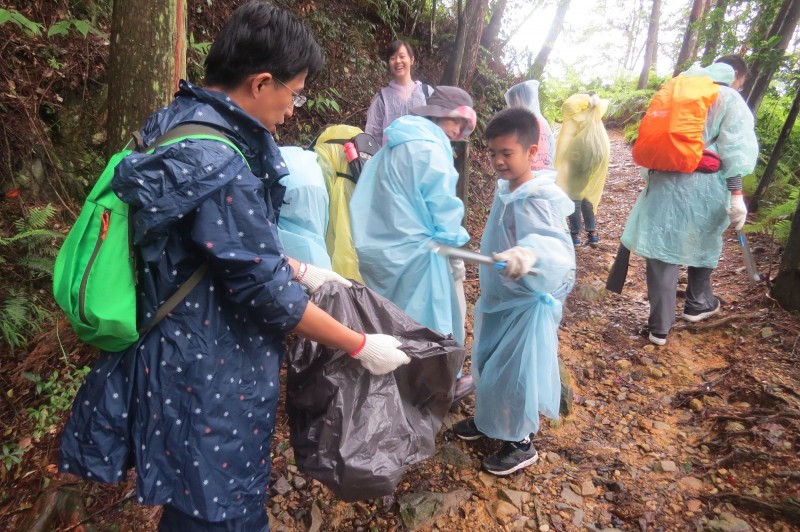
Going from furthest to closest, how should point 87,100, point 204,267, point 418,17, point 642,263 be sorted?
1. point 418,17
2. point 642,263
3. point 87,100
4. point 204,267

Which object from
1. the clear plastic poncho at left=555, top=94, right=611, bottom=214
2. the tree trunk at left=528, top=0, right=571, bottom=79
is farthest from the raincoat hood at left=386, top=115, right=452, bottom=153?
the tree trunk at left=528, top=0, right=571, bottom=79

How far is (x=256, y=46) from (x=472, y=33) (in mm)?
4576

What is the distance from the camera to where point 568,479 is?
2.37 metres

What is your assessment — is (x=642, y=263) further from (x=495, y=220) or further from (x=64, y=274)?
(x=64, y=274)

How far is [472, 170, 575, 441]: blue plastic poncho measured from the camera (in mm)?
2043

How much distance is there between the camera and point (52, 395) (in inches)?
101

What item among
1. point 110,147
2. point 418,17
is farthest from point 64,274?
point 418,17

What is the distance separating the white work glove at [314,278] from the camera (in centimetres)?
175

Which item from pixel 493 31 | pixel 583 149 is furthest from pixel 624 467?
pixel 493 31

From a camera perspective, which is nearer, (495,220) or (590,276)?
(495,220)

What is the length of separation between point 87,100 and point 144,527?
10.1 ft

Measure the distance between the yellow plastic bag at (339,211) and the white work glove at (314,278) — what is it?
43.2 inches

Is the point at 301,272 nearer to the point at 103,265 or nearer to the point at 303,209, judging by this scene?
the point at 103,265

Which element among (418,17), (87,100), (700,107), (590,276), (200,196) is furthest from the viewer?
(418,17)
